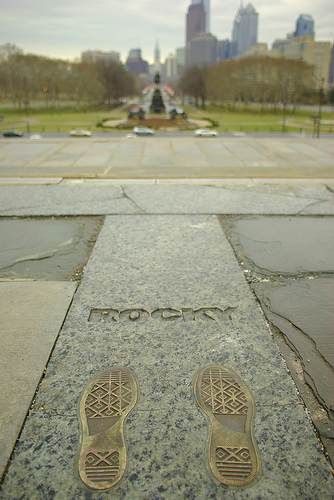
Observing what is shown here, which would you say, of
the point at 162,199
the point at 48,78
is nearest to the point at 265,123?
the point at 162,199

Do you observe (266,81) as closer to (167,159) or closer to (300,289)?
(167,159)

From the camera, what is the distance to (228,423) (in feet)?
9.83

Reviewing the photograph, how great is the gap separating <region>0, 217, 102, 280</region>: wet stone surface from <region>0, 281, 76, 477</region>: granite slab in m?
0.41

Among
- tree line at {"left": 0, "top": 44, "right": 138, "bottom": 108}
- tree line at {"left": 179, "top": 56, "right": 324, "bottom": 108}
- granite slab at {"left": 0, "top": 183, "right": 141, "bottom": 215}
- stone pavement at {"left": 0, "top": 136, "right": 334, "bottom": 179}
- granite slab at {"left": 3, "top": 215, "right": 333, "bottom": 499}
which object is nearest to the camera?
granite slab at {"left": 3, "top": 215, "right": 333, "bottom": 499}

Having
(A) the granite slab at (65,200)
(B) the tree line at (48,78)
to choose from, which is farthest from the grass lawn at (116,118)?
(A) the granite slab at (65,200)

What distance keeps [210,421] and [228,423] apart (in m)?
0.14

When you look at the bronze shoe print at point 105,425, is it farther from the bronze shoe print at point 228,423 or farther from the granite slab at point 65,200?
the granite slab at point 65,200

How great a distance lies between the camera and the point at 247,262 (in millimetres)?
5766

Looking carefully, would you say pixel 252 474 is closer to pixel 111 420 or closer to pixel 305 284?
pixel 111 420

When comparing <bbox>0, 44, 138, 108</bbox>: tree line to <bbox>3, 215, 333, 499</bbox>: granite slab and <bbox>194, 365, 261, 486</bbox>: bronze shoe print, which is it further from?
<bbox>194, 365, 261, 486</bbox>: bronze shoe print

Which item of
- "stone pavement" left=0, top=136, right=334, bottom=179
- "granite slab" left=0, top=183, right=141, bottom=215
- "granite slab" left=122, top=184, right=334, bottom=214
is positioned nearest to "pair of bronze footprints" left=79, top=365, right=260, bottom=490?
"granite slab" left=122, top=184, right=334, bottom=214

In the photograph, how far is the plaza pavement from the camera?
2.65 meters

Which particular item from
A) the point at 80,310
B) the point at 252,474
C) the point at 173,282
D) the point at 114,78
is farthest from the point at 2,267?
the point at 114,78

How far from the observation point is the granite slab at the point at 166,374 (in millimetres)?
2572
